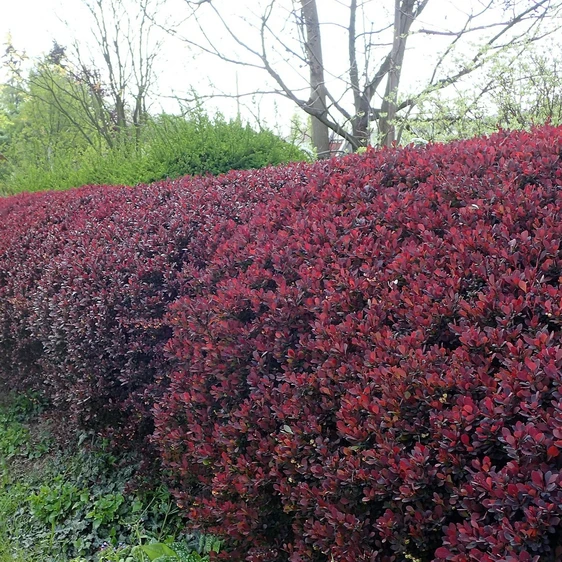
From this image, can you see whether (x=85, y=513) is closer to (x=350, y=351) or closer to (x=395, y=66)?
(x=350, y=351)

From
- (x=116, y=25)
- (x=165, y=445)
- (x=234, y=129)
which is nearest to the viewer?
(x=165, y=445)

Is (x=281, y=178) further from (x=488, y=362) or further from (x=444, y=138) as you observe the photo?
(x=444, y=138)

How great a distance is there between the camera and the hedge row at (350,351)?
1.60m

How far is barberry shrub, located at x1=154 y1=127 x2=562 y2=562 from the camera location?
62.0 inches

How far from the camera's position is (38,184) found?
35.6 feet

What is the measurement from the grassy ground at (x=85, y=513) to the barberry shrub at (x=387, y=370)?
1.40 feet

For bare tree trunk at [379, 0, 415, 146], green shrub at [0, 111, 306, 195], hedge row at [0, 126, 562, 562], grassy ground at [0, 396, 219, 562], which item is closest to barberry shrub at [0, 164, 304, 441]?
hedge row at [0, 126, 562, 562]

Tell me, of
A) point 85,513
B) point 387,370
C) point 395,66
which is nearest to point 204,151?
point 395,66

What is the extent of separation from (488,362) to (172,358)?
1.54 meters

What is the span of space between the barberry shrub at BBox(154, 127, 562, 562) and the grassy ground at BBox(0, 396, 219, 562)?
0.43 meters

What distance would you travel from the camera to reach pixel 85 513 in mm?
3459

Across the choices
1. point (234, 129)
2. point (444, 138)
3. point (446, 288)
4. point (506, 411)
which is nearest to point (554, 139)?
point (446, 288)

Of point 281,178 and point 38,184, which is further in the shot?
point 38,184

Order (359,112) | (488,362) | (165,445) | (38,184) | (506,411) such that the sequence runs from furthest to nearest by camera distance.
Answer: (38,184) → (359,112) → (165,445) → (488,362) → (506,411)
